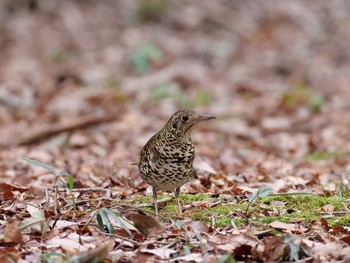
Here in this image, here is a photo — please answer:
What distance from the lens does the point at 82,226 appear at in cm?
466

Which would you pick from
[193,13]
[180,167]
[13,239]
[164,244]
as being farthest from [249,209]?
[193,13]

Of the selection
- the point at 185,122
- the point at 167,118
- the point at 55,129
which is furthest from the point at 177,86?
the point at 185,122

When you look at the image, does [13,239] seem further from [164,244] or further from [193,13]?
[193,13]

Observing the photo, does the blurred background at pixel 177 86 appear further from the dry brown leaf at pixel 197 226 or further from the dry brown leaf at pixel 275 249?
the dry brown leaf at pixel 275 249

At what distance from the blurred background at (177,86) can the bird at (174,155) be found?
115 centimetres

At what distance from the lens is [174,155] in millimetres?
4863

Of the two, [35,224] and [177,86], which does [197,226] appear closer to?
[35,224]

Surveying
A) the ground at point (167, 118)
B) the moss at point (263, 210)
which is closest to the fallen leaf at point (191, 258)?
the ground at point (167, 118)

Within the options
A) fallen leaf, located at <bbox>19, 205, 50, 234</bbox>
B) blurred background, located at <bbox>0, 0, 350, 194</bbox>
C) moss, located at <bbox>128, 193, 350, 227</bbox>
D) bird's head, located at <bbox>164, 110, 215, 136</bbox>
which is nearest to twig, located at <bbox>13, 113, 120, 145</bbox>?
blurred background, located at <bbox>0, 0, 350, 194</bbox>

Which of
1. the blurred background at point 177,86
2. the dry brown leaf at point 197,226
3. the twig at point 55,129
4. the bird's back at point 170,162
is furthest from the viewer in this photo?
the twig at point 55,129

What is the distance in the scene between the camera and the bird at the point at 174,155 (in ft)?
15.9

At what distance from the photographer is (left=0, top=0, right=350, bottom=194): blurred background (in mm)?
8427

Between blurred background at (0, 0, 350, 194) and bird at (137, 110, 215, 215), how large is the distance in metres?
1.15

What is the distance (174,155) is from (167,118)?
6527mm
